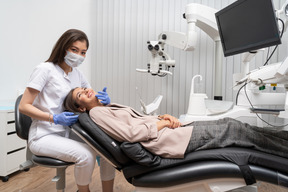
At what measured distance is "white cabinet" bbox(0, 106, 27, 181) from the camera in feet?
5.82

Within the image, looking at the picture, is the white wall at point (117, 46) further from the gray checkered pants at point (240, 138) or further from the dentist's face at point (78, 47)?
the gray checkered pants at point (240, 138)

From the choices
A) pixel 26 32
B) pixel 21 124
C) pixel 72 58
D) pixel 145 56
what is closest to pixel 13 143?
pixel 21 124

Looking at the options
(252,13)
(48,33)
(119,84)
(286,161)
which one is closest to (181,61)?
(119,84)

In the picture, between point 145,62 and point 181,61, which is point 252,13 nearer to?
point 181,61

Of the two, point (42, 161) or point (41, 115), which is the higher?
point (41, 115)

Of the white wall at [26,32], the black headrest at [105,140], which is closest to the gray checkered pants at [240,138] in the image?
the black headrest at [105,140]

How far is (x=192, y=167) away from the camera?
93 cm

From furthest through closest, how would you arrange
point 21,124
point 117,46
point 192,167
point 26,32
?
point 117,46 → point 26,32 → point 21,124 → point 192,167

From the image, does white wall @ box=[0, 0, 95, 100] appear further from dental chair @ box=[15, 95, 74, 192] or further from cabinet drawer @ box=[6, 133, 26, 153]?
dental chair @ box=[15, 95, 74, 192]

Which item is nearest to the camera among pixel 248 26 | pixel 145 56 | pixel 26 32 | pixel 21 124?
pixel 21 124

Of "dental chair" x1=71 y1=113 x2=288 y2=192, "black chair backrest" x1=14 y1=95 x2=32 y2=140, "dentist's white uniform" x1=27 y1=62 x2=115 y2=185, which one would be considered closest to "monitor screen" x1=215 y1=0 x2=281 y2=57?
"dental chair" x1=71 y1=113 x2=288 y2=192

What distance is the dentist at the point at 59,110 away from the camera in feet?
3.59

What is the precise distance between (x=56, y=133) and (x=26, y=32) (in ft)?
5.38

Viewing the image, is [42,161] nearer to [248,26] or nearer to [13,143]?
[13,143]
